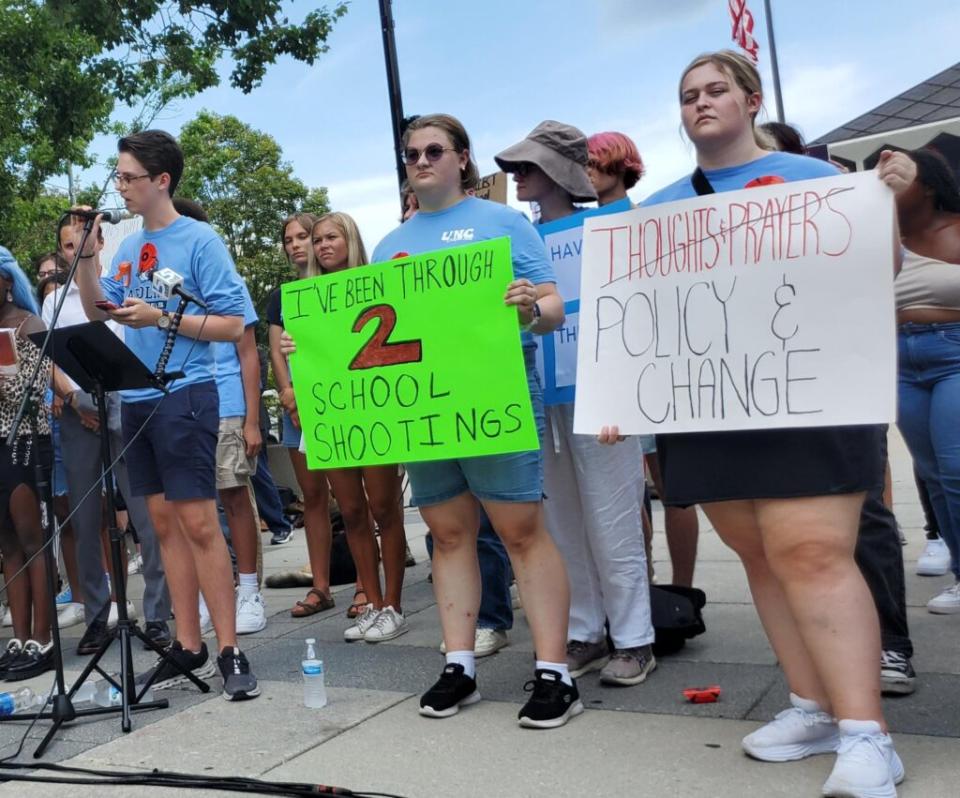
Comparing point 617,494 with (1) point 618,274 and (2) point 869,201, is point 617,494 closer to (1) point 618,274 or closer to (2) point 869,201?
(1) point 618,274

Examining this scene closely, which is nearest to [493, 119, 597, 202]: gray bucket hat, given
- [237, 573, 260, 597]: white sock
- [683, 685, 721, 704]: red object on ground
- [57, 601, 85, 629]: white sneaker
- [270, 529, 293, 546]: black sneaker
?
[683, 685, 721, 704]: red object on ground

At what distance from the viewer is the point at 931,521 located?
6.38 meters

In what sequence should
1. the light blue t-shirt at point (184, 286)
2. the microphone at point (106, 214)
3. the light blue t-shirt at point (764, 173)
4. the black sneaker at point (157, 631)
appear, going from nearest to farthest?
1. the light blue t-shirt at point (764, 173)
2. the microphone at point (106, 214)
3. the light blue t-shirt at point (184, 286)
4. the black sneaker at point (157, 631)

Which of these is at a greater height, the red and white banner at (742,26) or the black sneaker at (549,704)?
the red and white banner at (742,26)

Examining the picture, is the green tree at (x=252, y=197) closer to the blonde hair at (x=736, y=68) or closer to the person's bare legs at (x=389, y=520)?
the person's bare legs at (x=389, y=520)

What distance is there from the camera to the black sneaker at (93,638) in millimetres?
5637

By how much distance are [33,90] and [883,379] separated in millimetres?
13784

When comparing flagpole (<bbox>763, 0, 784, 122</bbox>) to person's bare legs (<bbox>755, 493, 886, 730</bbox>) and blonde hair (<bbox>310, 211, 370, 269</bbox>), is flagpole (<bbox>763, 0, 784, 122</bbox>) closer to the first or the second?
blonde hair (<bbox>310, 211, 370, 269</bbox>)

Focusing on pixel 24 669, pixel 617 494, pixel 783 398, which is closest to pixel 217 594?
pixel 24 669

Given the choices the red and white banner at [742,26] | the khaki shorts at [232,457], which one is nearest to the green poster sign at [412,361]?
the khaki shorts at [232,457]

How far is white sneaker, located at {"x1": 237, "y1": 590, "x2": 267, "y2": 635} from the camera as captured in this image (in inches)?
→ 226

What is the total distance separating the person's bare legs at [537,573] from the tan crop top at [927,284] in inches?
61.6

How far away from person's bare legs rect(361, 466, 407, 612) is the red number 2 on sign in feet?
5.17

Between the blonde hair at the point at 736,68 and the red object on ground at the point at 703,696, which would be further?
the red object on ground at the point at 703,696
